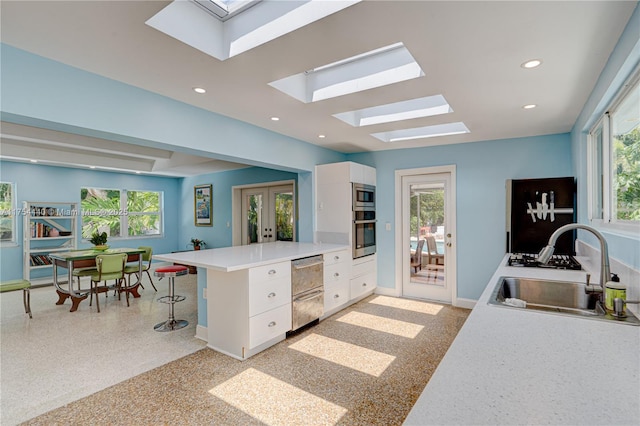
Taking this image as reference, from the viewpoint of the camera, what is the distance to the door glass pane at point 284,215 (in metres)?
5.66

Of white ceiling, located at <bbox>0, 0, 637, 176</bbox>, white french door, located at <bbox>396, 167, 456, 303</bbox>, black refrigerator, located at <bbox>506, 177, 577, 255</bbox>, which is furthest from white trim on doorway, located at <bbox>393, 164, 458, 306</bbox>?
white ceiling, located at <bbox>0, 0, 637, 176</bbox>

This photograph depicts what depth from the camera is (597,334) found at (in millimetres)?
1143

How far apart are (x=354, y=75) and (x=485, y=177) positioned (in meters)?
2.72

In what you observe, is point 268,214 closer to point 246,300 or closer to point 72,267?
point 72,267

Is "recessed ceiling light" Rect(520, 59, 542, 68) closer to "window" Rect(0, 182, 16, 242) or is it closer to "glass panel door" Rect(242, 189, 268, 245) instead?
"glass panel door" Rect(242, 189, 268, 245)

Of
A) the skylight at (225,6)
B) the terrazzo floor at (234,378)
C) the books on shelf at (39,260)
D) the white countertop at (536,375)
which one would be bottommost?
the terrazzo floor at (234,378)

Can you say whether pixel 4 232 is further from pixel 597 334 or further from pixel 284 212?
pixel 597 334

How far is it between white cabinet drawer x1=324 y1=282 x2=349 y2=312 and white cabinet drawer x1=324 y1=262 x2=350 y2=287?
9 centimetres

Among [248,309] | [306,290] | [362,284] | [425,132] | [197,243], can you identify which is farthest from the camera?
[197,243]

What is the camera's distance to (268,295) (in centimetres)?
301

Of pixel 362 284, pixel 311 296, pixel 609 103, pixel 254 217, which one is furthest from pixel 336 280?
pixel 609 103

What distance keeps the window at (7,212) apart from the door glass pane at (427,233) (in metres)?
7.10

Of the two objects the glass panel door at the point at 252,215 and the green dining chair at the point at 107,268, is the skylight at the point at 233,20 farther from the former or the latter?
the glass panel door at the point at 252,215

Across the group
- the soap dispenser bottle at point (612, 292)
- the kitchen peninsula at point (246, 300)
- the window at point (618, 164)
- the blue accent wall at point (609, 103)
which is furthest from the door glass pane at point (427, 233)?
the soap dispenser bottle at point (612, 292)
